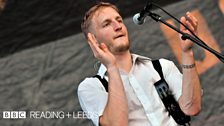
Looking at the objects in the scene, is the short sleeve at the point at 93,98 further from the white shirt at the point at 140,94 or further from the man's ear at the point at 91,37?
the man's ear at the point at 91,37

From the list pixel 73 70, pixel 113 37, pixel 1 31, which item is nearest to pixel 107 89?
pixel 113 37

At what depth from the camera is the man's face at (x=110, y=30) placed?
121cm

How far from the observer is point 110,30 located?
1223 millimetres

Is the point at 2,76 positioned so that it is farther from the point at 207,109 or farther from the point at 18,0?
the point at 207,109

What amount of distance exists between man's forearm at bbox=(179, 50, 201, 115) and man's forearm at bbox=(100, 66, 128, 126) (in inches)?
6.6

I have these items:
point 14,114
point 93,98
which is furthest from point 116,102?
point 14,114

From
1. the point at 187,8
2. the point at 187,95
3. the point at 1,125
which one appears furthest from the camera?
the point at 187,8

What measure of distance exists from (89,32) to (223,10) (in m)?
0.76

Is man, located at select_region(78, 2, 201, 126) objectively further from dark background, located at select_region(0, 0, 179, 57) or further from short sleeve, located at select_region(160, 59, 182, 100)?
dark background, located at select_region(0, 0, 179, 57)

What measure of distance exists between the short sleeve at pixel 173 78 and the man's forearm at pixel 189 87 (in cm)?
3

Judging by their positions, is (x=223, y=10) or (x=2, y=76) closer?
(x=2, y=76)

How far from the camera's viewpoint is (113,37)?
1.21 m

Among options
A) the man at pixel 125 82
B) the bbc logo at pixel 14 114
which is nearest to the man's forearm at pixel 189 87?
the man at pixel 125 82

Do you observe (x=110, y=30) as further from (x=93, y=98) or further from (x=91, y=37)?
(x=93, y=98)
